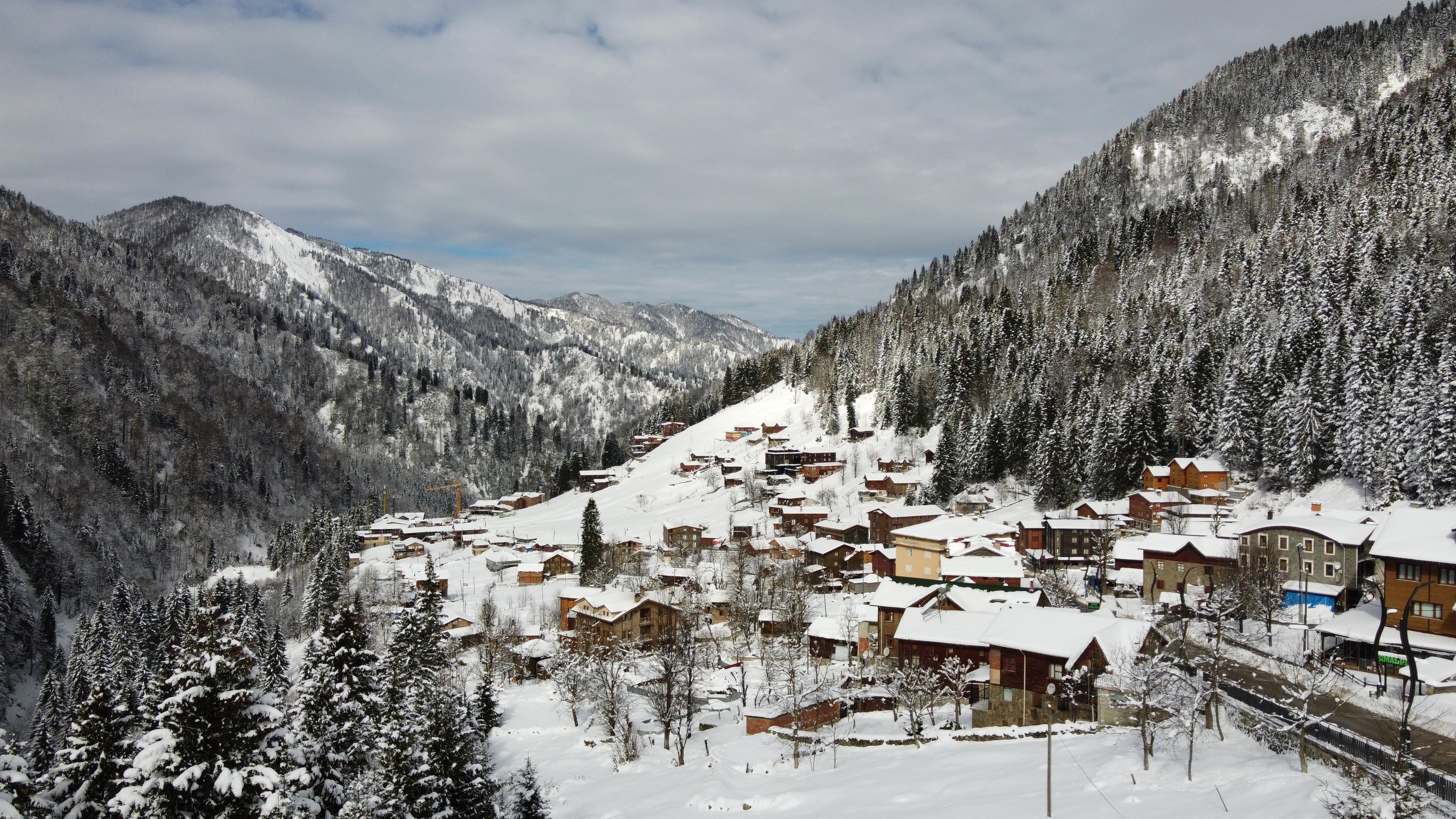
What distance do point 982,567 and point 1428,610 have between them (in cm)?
Result: 2785

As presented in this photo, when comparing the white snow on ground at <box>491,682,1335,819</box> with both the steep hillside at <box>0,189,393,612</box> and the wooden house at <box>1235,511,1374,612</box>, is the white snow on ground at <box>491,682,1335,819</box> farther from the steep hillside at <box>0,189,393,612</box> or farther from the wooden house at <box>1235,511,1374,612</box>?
the steep hillside at <box>0,189,393,612</box>

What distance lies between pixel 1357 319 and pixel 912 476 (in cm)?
4658

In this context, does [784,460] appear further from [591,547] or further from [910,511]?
[591,547]

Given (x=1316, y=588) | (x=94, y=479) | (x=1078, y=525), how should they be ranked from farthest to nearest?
(x=94, y=479), (x=1078, y=525), (x=1316, y=588)

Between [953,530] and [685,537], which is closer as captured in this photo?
[953,530]

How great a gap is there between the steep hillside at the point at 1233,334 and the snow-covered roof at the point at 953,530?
12.7m

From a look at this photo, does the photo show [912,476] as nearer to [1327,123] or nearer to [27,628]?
[27,628]

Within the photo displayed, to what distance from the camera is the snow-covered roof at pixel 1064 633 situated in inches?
1420

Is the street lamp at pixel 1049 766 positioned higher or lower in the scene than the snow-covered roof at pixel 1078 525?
lower

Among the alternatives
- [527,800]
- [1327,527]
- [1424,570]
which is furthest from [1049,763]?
[1327,527]

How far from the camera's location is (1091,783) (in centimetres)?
2703

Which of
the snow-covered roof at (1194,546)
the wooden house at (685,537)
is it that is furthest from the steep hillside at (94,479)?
the snow-covered roof at (1194,546)

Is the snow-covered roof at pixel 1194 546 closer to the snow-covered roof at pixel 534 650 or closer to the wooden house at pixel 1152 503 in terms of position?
the wooden house at pixel 1152 503

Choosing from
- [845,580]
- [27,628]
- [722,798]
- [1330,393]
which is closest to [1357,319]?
[1330,393]
